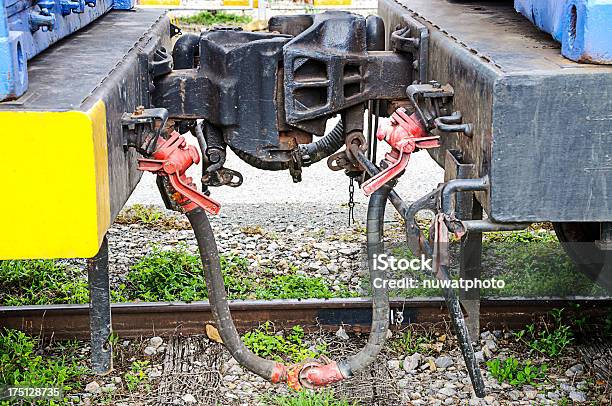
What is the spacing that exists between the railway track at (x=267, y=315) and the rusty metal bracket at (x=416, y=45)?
4.66 ft

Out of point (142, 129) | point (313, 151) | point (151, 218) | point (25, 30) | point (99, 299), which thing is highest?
point (25, 30)

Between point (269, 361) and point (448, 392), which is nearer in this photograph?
point (269, 361)

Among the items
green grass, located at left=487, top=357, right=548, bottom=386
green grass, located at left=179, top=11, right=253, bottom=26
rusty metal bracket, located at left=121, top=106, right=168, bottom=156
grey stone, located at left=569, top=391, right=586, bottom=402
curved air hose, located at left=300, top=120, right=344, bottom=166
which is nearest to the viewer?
rusty metal bracket, located at left=121, top=106, right=168, bottom=156

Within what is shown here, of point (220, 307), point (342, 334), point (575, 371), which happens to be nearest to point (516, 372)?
point (575, 371)

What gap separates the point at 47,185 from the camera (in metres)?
1.76

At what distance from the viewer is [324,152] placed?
10.8 feet

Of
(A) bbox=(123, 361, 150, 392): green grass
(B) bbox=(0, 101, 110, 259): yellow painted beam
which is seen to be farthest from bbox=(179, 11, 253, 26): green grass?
(B) bbox=(0, 101, 110, 259): yellow painted beam

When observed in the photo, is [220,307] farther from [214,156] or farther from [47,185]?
[47,185]

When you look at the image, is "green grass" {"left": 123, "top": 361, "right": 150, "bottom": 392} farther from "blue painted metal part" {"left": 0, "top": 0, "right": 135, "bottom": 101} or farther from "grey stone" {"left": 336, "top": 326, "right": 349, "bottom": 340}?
"blue painted metal part" {"left": 0, "top": 0, "right": 135, "bottom": 101}

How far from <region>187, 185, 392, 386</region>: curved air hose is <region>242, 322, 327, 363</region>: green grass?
1003 mm

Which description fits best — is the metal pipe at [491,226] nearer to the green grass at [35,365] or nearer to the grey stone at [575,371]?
the grey stone at [575,371]

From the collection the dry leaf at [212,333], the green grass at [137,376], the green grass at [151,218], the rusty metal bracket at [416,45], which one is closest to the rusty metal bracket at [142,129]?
the rusty metal bracket at [416,45]

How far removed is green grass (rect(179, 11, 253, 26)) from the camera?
12289mm

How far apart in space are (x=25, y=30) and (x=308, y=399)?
1725mm
